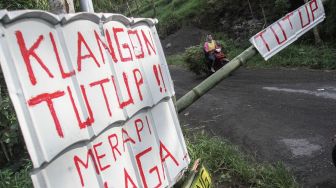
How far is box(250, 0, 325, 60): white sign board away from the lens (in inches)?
141

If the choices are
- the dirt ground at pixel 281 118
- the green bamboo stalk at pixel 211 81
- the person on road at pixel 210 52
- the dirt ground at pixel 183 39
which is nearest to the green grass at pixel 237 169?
the dirt ground at pixel 281 118

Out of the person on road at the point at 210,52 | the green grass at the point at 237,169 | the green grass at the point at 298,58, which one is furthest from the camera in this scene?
the person on road at the point at 210,52

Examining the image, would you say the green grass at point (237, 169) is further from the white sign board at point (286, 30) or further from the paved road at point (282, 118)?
the white sign board at point (286, 30)

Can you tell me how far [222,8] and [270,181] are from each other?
24840 millimetres

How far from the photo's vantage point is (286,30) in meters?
3.66

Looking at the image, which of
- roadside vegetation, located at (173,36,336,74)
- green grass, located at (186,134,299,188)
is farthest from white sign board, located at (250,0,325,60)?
roadside vegetation, located at (173,36,336,74)

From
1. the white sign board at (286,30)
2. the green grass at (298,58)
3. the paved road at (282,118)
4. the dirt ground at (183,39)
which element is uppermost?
the dirt ground at (183,39)

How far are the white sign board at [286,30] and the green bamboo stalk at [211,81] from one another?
10 centimetres

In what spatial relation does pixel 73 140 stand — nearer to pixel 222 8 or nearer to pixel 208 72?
pixel 208 72

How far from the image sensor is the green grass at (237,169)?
5.42 metres

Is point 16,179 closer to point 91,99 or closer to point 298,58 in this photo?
point 91,99

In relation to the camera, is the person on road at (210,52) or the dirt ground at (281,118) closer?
the dirt ground at (281,118)

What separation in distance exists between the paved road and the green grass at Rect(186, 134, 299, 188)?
13.3 inches

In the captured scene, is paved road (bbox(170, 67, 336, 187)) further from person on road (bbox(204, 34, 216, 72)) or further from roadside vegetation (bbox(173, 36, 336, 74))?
person on road (bbox(204, 34, 216, 72))
